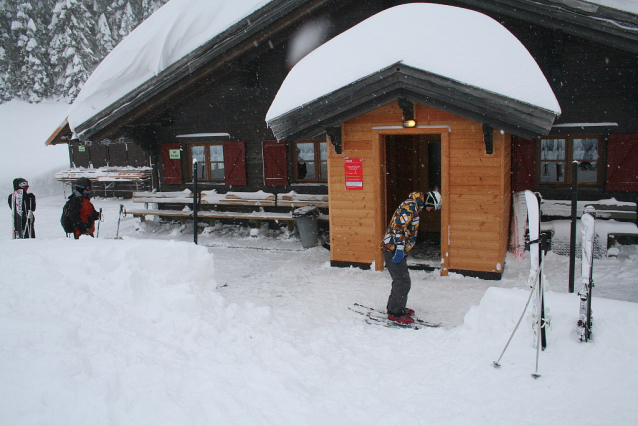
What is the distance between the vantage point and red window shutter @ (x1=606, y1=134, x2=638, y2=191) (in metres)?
8.81

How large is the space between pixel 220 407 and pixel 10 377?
5.04ft

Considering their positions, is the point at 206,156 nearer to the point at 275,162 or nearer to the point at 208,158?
the point at 208,158

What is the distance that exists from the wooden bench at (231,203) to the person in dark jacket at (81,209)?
3548 millimetres

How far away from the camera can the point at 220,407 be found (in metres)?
3.69

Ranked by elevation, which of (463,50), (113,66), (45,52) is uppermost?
(45,52)

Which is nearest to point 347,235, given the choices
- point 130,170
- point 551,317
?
point 551,317

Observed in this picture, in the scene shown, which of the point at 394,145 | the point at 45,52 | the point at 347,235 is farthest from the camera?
the point at 45,52

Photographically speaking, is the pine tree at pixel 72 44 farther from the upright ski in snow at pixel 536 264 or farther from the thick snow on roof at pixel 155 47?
the upright ski in snow at pixel 536 264

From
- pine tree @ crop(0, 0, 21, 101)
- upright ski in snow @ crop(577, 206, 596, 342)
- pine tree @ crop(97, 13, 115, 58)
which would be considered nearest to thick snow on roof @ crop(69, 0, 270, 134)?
upright ski in snow @ crop(577, 206, 596, 342)

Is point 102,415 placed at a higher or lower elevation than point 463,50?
lower

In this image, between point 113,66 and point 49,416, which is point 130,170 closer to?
point 113,66

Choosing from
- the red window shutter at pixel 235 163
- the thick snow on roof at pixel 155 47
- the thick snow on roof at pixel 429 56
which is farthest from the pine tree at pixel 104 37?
the thick snow on roof at pixel 429 56

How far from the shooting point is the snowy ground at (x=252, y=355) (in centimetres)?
352

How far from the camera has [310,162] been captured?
1158cm
